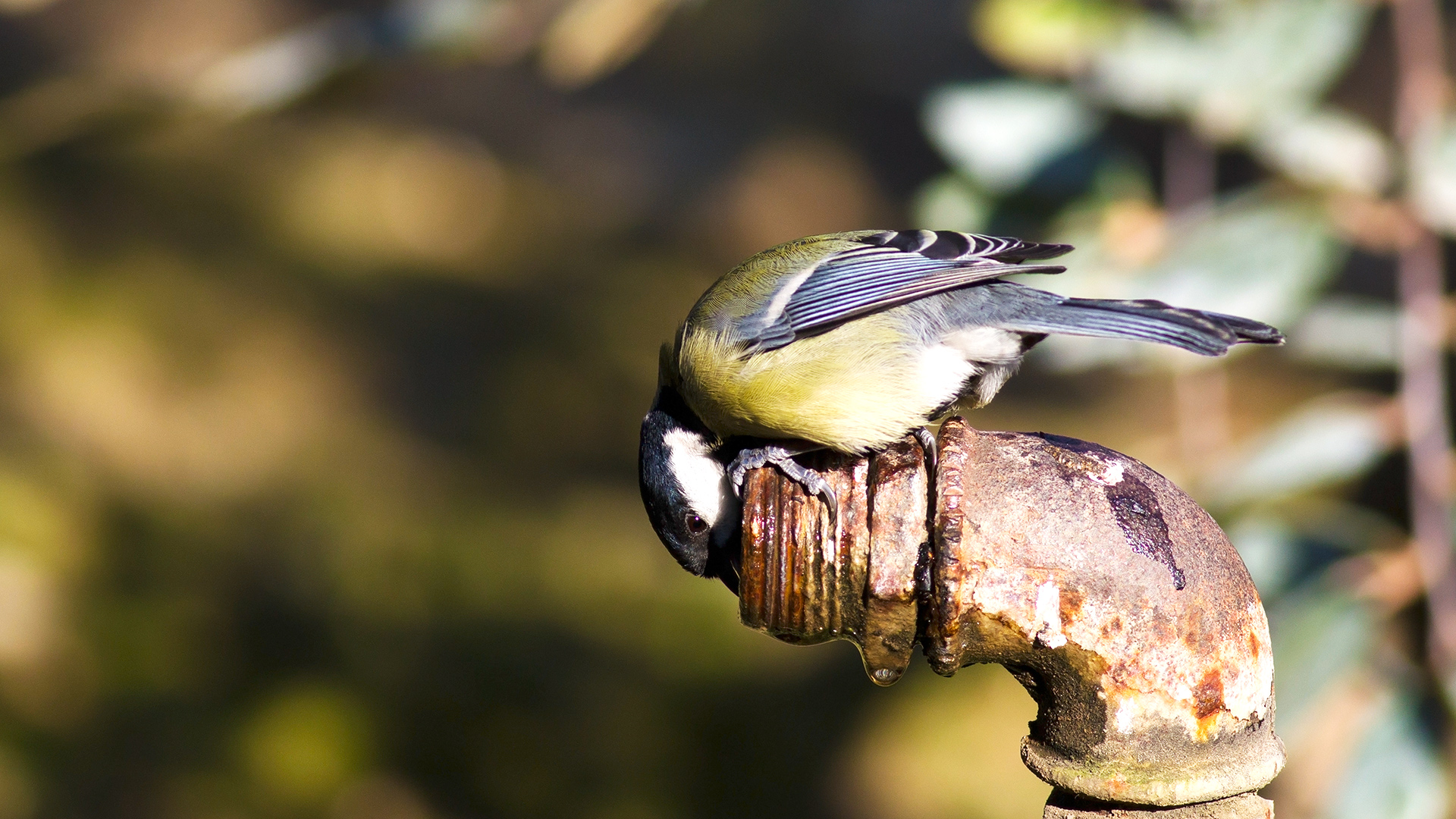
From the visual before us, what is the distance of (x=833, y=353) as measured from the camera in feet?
5.09

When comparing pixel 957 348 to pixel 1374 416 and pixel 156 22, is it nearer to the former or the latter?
pixel 1374 416

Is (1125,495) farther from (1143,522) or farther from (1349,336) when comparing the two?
(1349,336)

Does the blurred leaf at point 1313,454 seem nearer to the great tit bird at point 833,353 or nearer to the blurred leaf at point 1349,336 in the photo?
the blurred leaf at point 1349,336

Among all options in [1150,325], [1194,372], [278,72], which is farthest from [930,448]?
[1194,372]

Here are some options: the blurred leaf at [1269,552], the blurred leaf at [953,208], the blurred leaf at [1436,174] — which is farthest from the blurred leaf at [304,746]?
the blurred leaf at [1436,174]

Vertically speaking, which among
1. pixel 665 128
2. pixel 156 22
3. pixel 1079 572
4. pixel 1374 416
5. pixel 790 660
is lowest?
pixel 790 660

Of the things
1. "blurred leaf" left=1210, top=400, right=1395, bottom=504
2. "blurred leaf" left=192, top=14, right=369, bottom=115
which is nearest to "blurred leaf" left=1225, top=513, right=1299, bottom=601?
"blurred leaf" left=1210, top=400, right=1395, bottom=504

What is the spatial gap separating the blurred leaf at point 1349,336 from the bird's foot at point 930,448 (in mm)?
916

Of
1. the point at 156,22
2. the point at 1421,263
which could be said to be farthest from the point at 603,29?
the point at 156,22

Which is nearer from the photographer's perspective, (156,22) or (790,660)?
(790,660)

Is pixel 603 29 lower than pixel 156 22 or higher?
lower

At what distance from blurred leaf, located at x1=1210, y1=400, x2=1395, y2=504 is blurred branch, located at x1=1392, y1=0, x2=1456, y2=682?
0.06 m

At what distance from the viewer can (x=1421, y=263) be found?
1.76 meters

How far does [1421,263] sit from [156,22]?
346cm
